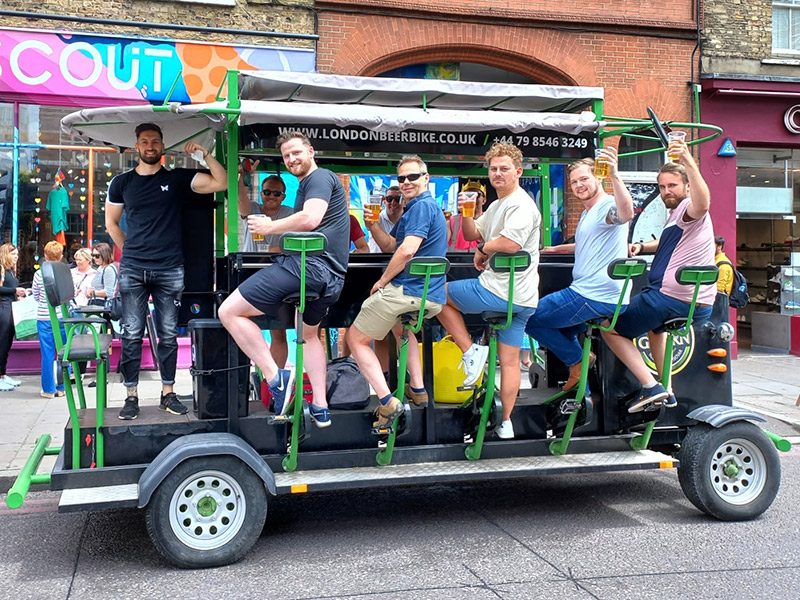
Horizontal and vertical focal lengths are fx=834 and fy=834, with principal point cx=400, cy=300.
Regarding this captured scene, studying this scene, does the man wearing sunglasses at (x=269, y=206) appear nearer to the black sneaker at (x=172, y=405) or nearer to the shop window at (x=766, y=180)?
the black sneaker at (x=172, y=405)

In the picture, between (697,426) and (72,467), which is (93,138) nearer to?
(72,467)

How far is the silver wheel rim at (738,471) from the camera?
533 cm

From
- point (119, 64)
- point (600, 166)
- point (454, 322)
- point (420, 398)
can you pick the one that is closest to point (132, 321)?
point (420, 398)

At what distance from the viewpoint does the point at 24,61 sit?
10656mm

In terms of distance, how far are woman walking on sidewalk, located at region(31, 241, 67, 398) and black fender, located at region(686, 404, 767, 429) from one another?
7041 millimetres

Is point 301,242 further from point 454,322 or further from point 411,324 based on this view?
point 454,322

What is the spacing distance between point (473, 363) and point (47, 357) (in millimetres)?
6177

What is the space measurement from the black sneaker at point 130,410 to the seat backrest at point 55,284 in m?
0.71

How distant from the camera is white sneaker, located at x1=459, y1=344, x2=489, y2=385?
5.29m

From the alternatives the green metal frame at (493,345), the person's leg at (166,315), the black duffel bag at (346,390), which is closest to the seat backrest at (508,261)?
the green metal frame at (493,345)

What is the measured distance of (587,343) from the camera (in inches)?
204

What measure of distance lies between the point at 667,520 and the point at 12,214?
30.4 feet

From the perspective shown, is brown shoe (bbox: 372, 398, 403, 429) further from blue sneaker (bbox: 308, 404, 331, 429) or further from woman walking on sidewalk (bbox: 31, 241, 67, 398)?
woman walking on sidewalk (bbox: 31, 241, 67, 398)

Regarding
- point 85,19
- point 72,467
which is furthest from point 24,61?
point 72,467
